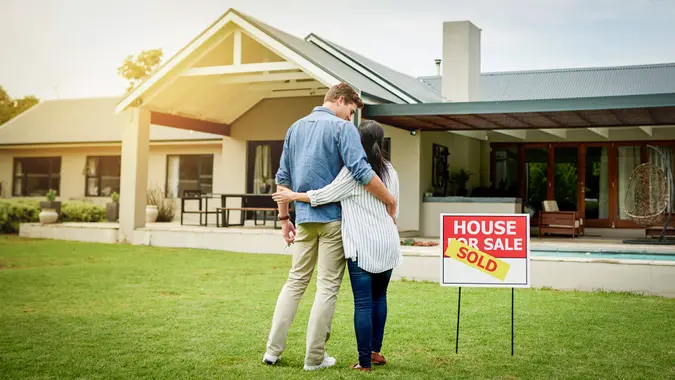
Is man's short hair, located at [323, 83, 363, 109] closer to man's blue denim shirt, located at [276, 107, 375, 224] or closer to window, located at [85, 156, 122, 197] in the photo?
man's blue denim shirt, located at [276, 107, 375, 224]

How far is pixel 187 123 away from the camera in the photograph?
15852 mm

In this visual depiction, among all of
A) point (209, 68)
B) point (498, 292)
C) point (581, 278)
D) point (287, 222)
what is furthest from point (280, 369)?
point (209, 68)

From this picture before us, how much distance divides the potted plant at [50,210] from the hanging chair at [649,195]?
13.3 m

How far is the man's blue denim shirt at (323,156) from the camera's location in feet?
14.1

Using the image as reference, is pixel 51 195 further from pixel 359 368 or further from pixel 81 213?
pixel 359 368

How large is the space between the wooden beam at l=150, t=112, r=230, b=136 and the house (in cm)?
3

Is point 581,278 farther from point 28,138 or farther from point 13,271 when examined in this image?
point 28,138

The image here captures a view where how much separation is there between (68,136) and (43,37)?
7717 millimetres

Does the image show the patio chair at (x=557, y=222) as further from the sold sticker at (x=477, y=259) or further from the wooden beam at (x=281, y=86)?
the sold sticker at (x=477, y=259)

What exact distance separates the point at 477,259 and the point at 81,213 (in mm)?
15764

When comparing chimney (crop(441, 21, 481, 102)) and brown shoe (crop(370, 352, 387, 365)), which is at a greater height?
chimney (crop(441, 21, 481, 102))

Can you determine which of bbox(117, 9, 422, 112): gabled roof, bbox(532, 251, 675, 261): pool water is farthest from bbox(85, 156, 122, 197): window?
bbox(532, 251, 675, 261): pool water

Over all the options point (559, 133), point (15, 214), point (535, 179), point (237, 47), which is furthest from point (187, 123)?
point (535, 179)

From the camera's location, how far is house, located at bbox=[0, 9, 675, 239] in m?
12.6
